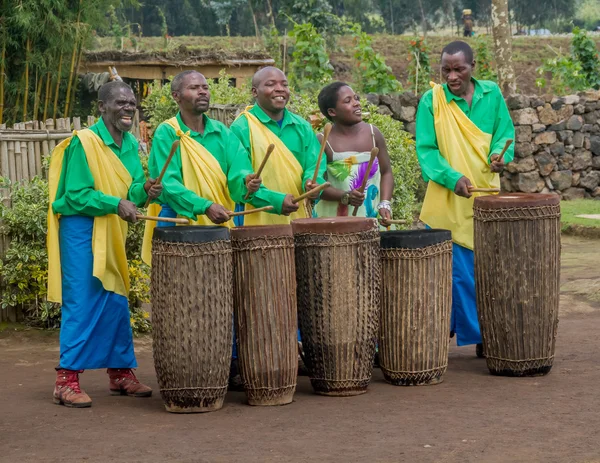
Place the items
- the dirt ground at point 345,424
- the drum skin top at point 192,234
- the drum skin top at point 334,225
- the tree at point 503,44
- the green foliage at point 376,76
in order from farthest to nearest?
the green foliage at point 376,76
the tree at point 503,44
the drum skin top at point 334,225
the drum skin top at point 192,234
the dirt ground at point 345,424

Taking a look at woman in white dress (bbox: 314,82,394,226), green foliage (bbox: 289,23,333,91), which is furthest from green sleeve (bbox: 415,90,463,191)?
green foliage (bbox: 289,23,333,91)

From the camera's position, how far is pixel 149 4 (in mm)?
32844

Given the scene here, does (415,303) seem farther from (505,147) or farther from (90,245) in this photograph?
(90,245)

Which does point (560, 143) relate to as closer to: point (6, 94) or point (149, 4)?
point (6, 94)

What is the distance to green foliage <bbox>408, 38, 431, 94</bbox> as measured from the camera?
17812 millimetres

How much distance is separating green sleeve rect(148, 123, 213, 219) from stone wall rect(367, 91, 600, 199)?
365 inches

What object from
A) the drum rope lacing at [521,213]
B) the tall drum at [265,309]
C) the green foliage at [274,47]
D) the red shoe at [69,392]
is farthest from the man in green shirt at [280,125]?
the green foliage at [274,47]

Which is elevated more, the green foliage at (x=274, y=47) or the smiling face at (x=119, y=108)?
the green foliage at (x=274, y=47)

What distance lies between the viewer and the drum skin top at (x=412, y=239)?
6.02 meters

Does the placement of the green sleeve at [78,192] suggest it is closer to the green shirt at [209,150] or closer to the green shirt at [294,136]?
the green shirt at [209,150]

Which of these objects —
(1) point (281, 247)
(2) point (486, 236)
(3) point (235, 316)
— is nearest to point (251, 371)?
(3) point (235, 316)

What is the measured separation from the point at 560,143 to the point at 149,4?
64.4 ft

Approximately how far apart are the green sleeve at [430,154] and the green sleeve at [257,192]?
1.19 m

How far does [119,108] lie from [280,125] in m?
0.97
